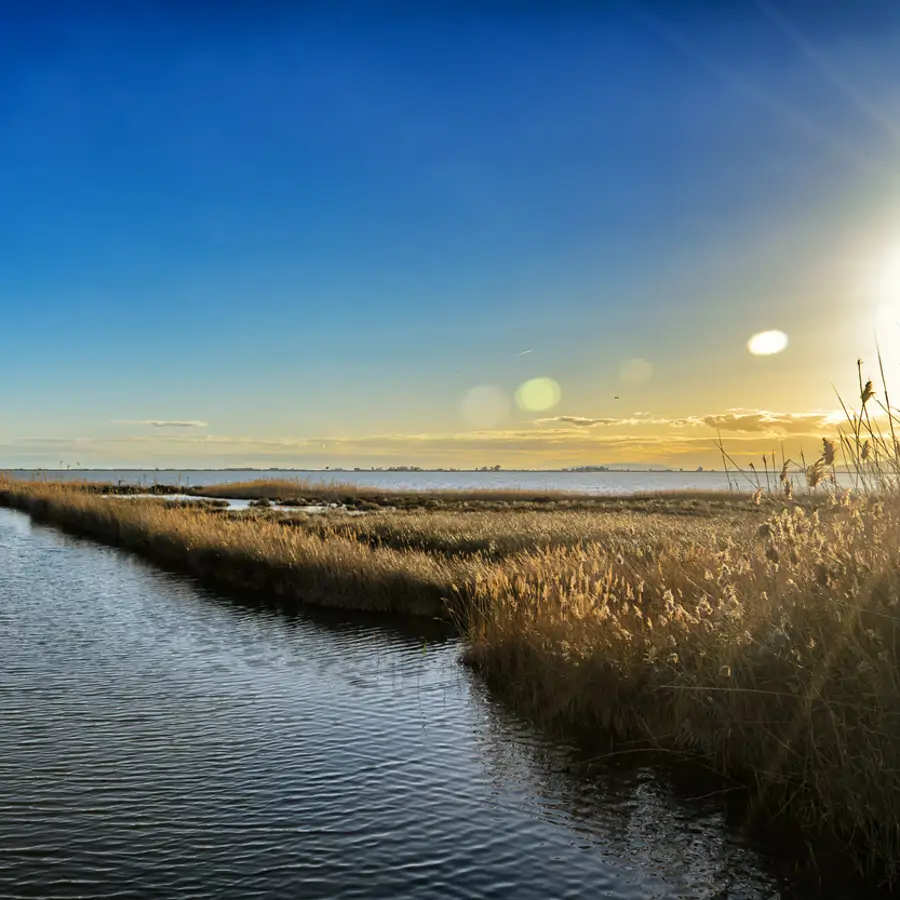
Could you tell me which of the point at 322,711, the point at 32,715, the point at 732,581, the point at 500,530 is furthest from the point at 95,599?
the point at 732,581

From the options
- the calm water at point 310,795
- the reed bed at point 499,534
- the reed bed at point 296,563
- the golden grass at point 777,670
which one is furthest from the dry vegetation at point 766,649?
the reed bed at point 499,534

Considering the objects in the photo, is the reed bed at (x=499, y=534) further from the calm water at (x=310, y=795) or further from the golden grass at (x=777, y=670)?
the calm water at (x=310, y=795)

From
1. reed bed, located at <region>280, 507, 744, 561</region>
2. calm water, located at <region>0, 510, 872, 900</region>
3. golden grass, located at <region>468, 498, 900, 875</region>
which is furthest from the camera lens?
reed bed, located at <region>280, 507, 744, 561</region>

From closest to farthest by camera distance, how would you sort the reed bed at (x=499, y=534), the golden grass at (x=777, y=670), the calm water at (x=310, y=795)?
the golden grass at (x=777, y=670) < the calm water at (x=310, y=795) < the reed bed at (x=499, y=534)

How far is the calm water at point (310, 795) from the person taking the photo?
680 cm

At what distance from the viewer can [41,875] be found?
6.79m

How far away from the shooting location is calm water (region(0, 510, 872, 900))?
680 cm

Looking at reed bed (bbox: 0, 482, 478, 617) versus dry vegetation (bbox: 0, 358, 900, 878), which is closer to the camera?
dry vegetation (bbox: 0, 358, 900, 878)

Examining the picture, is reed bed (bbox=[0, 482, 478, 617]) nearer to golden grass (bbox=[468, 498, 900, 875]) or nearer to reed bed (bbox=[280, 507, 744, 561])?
reed bed (bbox=[280, 507, 744, 561])

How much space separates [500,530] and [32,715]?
749 inches

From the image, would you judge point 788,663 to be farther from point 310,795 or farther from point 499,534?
point 499,534

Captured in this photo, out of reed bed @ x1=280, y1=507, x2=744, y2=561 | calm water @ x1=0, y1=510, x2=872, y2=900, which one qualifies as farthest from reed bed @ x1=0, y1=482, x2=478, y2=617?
calm water @ x1=0, y1=510, x2=872, y2=900

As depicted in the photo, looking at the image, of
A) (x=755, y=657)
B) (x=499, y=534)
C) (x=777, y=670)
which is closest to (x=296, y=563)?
(x=499, y=534)

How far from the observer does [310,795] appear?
8.52 m
